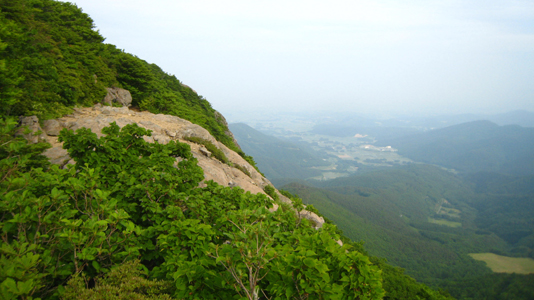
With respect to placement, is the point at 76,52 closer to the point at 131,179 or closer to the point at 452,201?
the point at 131,179

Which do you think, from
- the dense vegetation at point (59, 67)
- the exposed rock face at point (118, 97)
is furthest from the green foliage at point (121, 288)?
the exposed rock face at point (118, 97)

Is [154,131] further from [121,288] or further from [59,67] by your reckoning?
[121,288]

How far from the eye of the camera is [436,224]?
454ft

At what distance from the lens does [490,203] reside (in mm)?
176125

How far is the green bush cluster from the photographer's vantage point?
11.7ft

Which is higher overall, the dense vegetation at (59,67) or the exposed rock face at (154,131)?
the dense vegetation at (59,67)

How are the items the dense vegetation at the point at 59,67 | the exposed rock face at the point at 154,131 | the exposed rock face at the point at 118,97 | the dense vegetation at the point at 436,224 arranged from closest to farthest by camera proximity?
the dense vegetation at the point at 59,67 < the exposed rock face at the point at 154,131 < the exposed rock face at the point at 118,97 < the dense vegetation at the point at 436,224

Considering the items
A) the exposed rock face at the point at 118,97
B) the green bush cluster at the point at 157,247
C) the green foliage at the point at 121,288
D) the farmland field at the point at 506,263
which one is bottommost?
the farmland field at the point at 506,263

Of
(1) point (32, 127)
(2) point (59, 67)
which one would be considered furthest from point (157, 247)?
(2) point (59, 67)

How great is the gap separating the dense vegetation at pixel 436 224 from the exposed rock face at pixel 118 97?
233 ft

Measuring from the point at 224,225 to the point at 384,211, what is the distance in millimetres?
141901

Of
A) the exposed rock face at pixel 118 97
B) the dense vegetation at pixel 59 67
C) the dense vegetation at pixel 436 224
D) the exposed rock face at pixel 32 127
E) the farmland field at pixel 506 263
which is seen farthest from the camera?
the farmland field at pixel 506 263

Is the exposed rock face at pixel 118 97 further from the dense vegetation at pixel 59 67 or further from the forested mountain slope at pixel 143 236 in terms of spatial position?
the forested mountain slope at pixel 143 236

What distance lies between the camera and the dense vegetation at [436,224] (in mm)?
74250
